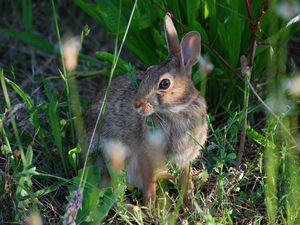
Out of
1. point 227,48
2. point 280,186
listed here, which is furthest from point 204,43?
point 280,186

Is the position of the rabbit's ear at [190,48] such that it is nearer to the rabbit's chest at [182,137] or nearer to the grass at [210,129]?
the grass at [210,129]

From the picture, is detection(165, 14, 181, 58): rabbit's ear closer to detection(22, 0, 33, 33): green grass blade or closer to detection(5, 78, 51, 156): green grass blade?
detection(5, 78, 51, 156): green grass blade

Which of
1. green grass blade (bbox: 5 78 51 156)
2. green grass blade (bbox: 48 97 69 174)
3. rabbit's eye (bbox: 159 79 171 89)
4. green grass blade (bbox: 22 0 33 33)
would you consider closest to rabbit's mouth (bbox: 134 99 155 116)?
rabbit's eye (bbox: 159 79 171 89)

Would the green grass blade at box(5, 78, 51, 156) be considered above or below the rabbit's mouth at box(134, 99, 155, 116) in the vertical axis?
below

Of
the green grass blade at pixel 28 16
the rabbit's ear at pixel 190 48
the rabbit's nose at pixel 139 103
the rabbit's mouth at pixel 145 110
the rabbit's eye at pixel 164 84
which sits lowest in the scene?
the green grass blade at pixel 28 16

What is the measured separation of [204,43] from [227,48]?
17 centimetres

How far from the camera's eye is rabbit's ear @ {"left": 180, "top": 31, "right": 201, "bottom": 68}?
3.44m

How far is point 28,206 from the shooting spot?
329 cm

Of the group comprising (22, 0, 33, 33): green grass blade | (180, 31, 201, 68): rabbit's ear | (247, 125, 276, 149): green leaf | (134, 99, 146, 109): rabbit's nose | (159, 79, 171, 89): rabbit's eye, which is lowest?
(247, 125, 276, 149): green leaf

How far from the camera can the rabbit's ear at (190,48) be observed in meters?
3.44

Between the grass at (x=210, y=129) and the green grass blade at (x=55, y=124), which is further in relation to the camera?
the green grass blade at (x=55, y=124)

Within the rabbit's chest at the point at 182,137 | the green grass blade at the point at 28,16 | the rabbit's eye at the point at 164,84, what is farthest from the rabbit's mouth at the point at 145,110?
the green grass blade at the point at 28,16

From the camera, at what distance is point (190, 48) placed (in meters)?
3.48

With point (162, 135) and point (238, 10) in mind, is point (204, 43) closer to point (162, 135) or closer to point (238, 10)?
point (238, 10)
